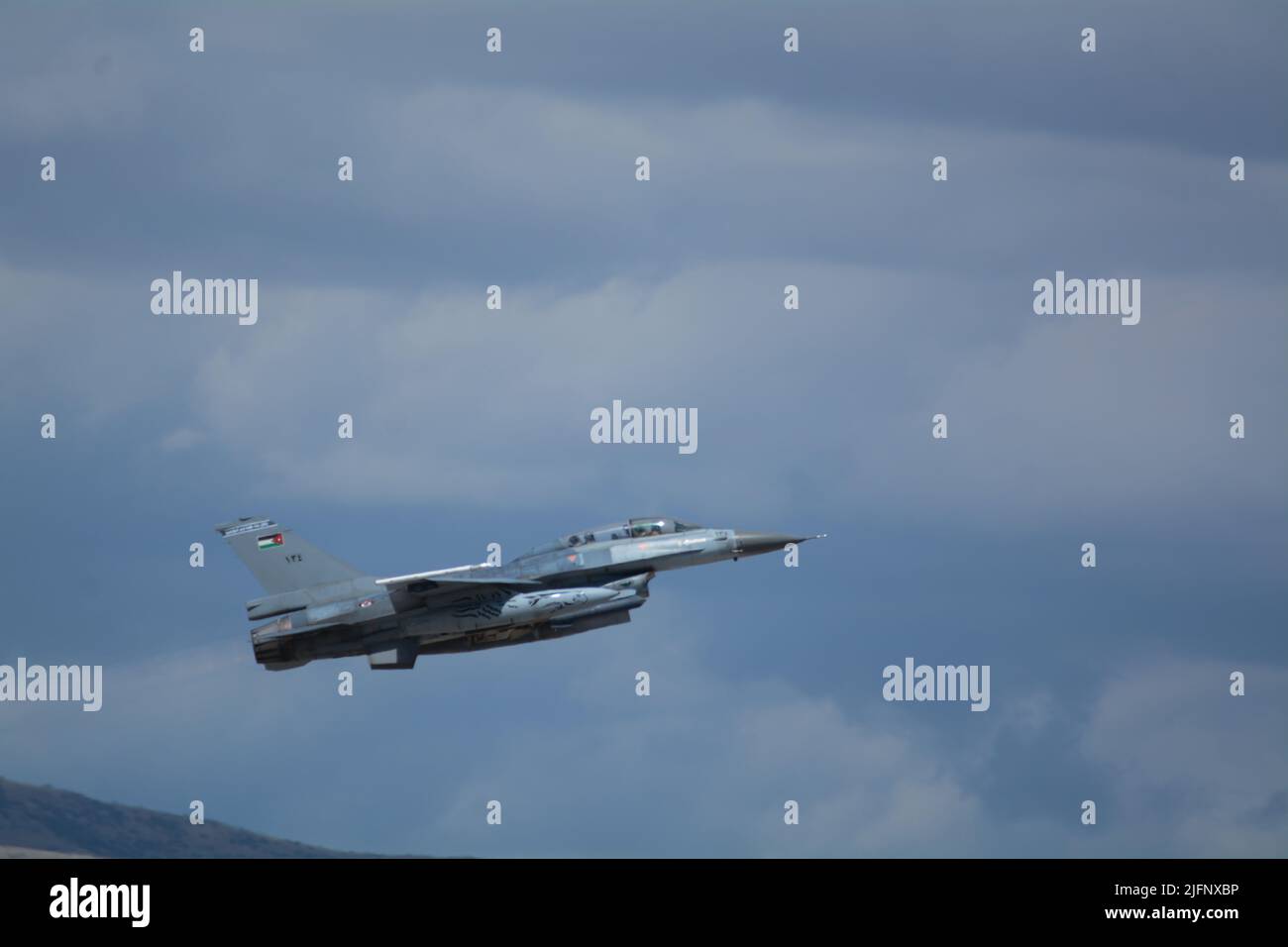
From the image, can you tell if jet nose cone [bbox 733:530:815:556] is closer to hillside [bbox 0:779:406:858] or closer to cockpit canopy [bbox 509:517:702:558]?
cockpit canopy [bbox 509:517:702:558]

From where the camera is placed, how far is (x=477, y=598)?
70.4m

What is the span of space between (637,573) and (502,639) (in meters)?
4.45

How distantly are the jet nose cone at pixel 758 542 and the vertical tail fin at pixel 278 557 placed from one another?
11.4 m

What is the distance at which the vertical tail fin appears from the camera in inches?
2859

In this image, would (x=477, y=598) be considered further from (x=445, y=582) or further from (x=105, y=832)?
(x=105, y=832)

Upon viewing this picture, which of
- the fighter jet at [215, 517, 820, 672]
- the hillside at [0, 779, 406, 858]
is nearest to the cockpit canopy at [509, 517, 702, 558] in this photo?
the fighter jet at [215, 517, 820, 672]

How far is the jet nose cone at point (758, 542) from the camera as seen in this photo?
71.2 meters

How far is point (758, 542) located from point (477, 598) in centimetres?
845
